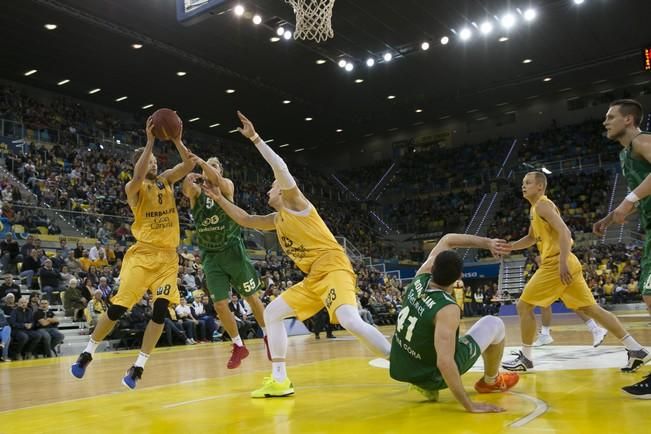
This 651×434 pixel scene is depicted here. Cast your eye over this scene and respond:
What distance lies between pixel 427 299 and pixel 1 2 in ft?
56.8

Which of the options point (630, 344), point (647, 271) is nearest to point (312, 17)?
point (630, 344)

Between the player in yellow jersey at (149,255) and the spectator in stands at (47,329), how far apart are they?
21.2 feet

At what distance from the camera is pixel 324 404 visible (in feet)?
13.6

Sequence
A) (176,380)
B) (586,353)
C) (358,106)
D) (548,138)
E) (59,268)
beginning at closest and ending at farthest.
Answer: (176,380) → (586,353) → (59,268) → (358,106) → (548,138)

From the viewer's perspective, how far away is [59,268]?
13977mm

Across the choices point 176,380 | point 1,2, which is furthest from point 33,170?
point 176,380

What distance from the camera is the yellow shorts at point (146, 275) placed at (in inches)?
203

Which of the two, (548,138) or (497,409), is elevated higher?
(548,138)

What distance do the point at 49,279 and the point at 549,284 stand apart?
37.0ft

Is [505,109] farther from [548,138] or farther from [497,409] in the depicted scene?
[497,409]

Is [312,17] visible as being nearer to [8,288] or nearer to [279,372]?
[8,288]

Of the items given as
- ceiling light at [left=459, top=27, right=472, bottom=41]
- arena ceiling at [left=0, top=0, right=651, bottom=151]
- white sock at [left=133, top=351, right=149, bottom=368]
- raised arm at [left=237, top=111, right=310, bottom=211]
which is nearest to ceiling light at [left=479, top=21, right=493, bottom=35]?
arena ceiling at [left=0, top=0, right=651, bottom=151]

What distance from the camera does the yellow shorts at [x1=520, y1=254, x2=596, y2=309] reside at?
5320mm

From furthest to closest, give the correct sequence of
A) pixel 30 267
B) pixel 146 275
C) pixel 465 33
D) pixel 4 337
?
pixel 465 33
pixel 30 267
pixel 4 337
pixel 146 275
